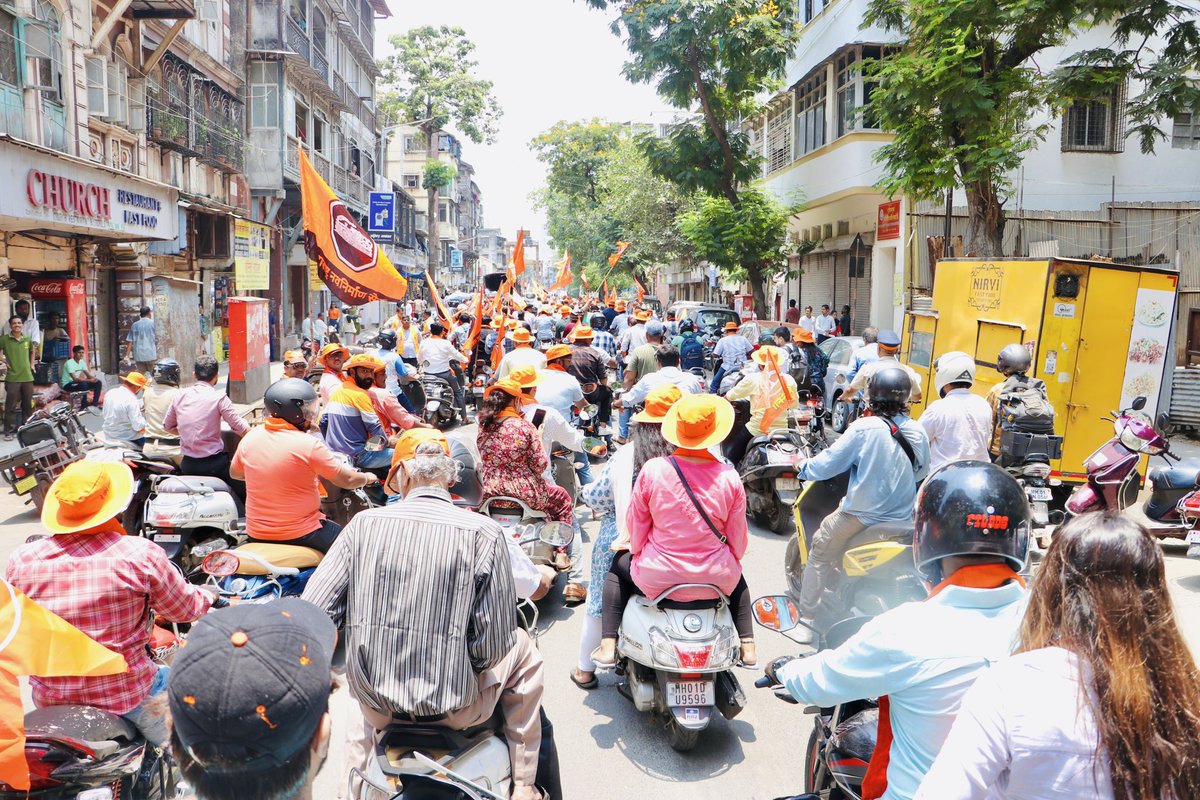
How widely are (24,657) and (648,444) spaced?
10.0 feet

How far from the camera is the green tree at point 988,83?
13812 millimetres

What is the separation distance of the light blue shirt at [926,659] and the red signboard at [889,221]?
19.8 m

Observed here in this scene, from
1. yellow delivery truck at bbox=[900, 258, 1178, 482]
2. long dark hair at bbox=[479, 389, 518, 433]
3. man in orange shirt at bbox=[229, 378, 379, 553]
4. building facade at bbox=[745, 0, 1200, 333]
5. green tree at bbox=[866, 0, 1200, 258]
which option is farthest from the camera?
building facade at bbox=[745, 0, 1200, 333]

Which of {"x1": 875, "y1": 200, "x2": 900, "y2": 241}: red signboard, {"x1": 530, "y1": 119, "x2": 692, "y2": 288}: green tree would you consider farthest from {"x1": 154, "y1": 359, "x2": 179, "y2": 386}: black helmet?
{"x1": 530, "y1": 119, "x2": 692, "y2": 288}: green tree

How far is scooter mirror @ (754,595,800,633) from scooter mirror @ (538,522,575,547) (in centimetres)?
258

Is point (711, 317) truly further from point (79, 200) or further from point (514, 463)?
point (514, 463)

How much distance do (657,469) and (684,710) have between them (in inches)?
43.8

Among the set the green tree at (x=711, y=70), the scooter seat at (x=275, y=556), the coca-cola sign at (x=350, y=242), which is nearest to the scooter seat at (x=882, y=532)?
the scooter seat at (x=275, y=556)

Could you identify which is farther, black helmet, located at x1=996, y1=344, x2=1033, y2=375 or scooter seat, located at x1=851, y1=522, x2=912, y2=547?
black helmet, located at x1=996, y1=344, x2=1033, y2=375

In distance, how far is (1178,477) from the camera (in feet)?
27.3

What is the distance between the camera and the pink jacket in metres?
4.36

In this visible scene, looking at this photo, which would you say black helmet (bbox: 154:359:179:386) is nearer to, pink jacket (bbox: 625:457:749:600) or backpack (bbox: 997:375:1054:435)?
pink jacket (bbox: 625:457:749:600)

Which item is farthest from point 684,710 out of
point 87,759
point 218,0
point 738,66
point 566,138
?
point 566,138

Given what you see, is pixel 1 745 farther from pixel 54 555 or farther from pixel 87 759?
pixel 54 555
